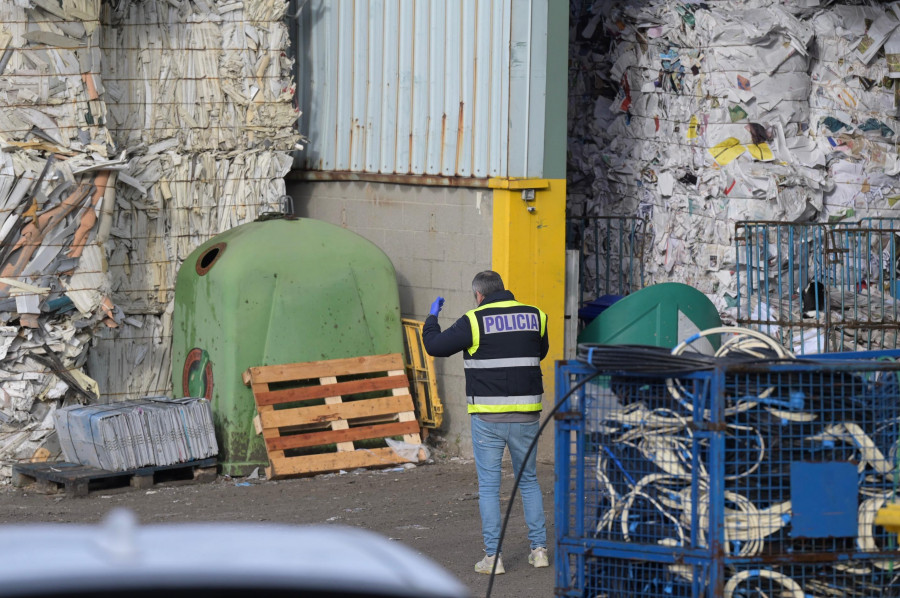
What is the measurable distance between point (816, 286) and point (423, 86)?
3922mm

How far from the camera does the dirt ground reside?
880 centimetres

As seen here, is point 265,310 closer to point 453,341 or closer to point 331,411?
point 331,411

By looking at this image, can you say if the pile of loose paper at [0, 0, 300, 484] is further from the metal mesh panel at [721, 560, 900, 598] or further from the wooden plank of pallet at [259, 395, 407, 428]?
the metal mesh panel at [721, 560, 900, 598]

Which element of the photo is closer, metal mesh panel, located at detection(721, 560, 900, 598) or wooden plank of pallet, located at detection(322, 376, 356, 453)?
metal mesh panel, located at detection(721, 560, 900, 598)

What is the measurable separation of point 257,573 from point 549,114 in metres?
8.90

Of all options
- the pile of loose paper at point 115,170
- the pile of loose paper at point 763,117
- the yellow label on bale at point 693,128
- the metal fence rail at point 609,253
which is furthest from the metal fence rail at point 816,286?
the pile of loose paper at point 115,170

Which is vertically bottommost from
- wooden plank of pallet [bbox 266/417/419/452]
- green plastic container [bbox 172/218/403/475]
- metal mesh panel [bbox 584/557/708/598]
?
wooden plank of pallet [bbox 266/417/419/452]

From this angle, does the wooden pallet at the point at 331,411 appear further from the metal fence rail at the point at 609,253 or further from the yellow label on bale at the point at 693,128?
the yellow label on bale at the point at 693,128

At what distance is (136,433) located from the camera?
33.8ft

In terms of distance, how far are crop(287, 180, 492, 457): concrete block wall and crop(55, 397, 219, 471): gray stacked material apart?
2272 mm

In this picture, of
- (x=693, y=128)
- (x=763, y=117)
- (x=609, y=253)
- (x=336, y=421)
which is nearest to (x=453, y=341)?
(x=336, y=421)

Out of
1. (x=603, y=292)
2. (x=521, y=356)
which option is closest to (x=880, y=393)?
(x=521, y=356)

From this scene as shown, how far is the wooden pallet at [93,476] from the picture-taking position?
33.0ft

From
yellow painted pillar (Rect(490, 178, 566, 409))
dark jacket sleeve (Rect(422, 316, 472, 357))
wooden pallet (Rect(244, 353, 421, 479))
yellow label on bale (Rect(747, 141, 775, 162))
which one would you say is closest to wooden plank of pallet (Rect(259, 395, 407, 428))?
wooden pallet (Rect(244, 353, 421, 479))
